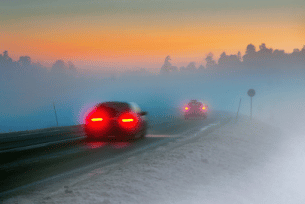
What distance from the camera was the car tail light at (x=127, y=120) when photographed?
1670 centimetres

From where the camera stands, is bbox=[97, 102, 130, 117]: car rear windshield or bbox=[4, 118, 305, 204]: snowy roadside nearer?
bbox=[4, 118, 305, 204]: snowy roadside

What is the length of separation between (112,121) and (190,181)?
8549mm

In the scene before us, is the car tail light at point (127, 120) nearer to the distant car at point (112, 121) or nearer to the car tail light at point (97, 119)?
the distant car at point (112, 121)

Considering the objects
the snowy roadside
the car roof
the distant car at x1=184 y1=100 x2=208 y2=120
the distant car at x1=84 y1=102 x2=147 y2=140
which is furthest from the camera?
the distant car at x1=184 y1=100 x2=208 y2=120

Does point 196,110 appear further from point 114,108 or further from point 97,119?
point 97,119

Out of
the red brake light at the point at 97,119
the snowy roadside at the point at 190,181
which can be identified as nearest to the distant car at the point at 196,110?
the red brake light at the point at 97,119

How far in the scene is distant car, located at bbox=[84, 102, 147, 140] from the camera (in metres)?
16.7

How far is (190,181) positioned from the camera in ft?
28.1

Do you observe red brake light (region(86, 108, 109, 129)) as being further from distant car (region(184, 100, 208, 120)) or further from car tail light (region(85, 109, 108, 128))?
distant car (region(184, 100, 208, 120))

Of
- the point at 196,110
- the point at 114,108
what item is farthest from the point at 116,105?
the point at 196,110

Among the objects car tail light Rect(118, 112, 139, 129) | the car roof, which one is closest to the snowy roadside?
car tail light Rect(118, 112, 139, 129)

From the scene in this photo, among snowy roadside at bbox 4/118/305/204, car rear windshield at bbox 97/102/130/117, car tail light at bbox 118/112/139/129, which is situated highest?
car rear windshield at bbox 97/102/130/117

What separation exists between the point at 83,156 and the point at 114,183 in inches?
188

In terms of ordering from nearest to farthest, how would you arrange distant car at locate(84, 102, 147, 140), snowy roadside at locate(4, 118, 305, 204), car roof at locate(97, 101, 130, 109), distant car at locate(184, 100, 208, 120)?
snowy roadside at locate(4, 118, 305, 204) → distant car at locate(84, 102, 147, 140) → car roof at locate(97, 101, 130, 109) → distant car at locate(184, 100, 208, 120)
